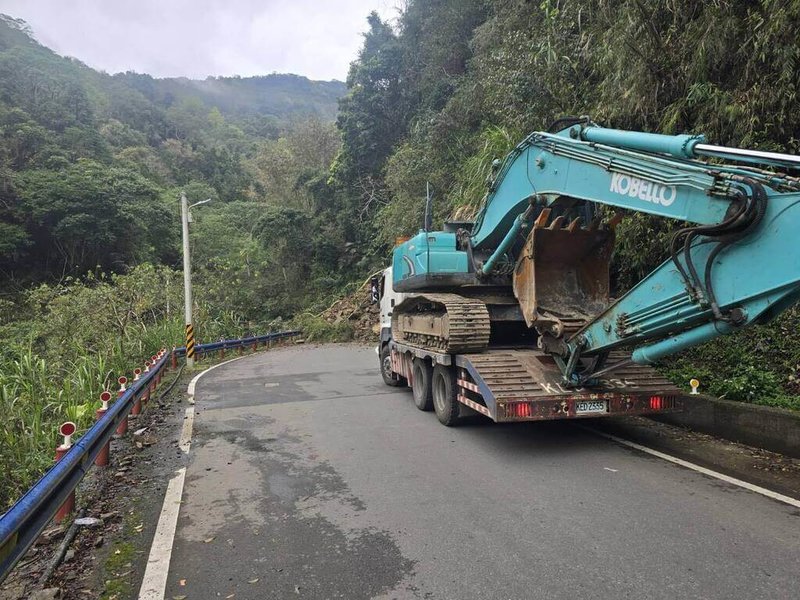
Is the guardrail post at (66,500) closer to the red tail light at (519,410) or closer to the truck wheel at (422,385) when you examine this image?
the red tail light at (519,410)

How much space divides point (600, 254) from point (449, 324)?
2.19 metres

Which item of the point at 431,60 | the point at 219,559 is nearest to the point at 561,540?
the point at 219,559

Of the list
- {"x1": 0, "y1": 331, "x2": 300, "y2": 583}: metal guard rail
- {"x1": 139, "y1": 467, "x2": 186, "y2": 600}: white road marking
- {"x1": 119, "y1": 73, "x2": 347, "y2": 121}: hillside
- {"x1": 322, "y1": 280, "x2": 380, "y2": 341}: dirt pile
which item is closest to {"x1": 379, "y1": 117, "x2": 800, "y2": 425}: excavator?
{"x1": 139, "y1": 467, "x2": 186, "y2": 600}: white road marking

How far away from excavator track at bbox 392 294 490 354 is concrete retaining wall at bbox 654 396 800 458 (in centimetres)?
284

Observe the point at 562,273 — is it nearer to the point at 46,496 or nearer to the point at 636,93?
the point at 636,93

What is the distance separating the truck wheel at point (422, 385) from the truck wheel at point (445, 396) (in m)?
0.50

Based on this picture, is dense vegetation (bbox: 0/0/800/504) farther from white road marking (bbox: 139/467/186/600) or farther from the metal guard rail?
white road marking (bbox: 139/467/186/600)

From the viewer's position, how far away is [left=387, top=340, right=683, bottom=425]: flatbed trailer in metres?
6.23

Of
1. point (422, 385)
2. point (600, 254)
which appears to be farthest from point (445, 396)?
point (600, 254)

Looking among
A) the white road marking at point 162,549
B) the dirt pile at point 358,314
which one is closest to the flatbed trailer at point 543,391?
the white road marking at point 162,549

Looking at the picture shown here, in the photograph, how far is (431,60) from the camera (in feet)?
86.4

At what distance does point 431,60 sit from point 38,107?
35870 millimetres

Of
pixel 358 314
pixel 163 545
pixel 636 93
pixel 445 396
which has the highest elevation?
pixel 636 93

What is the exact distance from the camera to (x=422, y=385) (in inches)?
362
